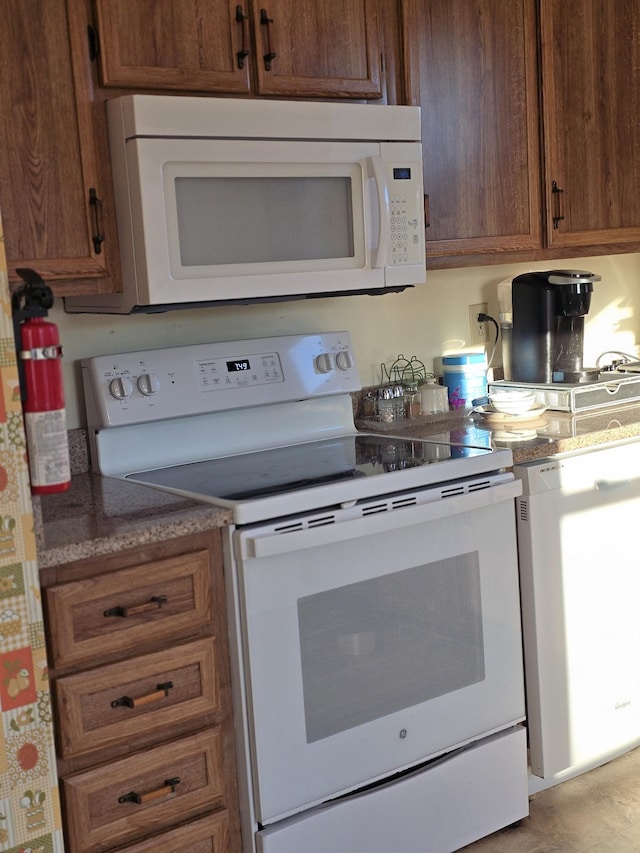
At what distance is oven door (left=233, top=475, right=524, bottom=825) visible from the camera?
2041 mm

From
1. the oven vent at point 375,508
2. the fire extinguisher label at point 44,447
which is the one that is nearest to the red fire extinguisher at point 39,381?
the fire extinguisher label at point 44,447

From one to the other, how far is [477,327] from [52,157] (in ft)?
4.94

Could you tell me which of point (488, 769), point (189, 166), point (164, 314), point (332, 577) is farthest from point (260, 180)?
point (488, 769)

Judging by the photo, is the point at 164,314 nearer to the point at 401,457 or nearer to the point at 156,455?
the point at 156,455

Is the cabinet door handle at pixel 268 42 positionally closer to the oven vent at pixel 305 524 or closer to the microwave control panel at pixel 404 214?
the microwave control panel at pixel 404 214

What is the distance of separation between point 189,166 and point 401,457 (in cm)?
78

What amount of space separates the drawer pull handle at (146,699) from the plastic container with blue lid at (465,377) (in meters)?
1.35

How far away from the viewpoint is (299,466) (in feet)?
7.77

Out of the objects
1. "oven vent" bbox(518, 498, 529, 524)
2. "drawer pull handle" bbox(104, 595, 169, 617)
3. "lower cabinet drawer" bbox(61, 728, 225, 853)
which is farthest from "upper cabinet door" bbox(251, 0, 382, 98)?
"lower cabinet drawer" bbox(61, 728, 225, 853)

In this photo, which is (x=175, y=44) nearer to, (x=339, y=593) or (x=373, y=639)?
(x=339, y=593)

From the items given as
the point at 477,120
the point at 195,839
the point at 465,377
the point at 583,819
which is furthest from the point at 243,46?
the point at 583,819

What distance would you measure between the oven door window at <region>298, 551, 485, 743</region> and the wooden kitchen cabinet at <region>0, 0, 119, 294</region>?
84 cm

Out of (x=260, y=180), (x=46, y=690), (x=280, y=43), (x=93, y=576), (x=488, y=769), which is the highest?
(x=280, y=43)

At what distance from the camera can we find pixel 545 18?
2.84 meters
